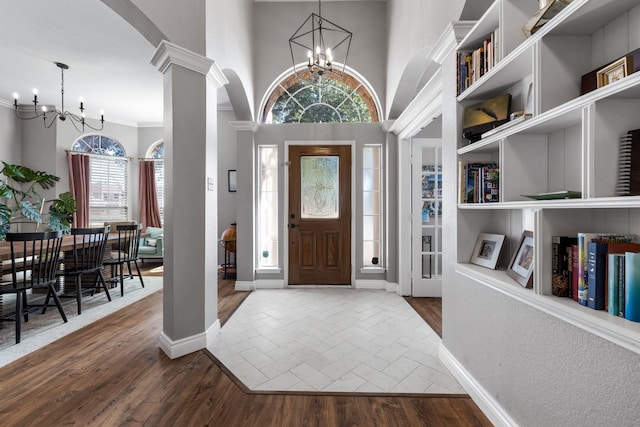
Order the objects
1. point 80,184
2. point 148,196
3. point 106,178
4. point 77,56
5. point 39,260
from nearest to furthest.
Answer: point 39,260 → point 77,56 → point 80,184 → point 106,178 → point 148,196

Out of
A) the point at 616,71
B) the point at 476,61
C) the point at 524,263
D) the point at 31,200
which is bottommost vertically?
the point at 524,263

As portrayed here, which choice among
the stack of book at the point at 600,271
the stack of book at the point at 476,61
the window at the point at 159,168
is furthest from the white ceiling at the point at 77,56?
the stack of book at the point at 600,271

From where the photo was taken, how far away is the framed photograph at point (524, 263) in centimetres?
128

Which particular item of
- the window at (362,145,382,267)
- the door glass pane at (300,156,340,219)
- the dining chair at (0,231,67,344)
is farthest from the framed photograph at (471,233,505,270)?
the dining chair at (0,231,67,344)

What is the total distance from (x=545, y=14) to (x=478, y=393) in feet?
6.31

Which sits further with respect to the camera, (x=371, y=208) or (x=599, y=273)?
(x=371, y=208)

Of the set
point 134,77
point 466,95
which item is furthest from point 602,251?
point 134,77

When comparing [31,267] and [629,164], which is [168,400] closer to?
[31,267]

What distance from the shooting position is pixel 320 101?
4.02 meters

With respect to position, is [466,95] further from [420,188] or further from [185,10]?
[185,10]

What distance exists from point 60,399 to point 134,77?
426cm

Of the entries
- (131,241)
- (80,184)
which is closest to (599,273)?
(131,241)

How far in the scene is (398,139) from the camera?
371 centimetres

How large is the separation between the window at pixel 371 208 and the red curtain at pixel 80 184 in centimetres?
550
